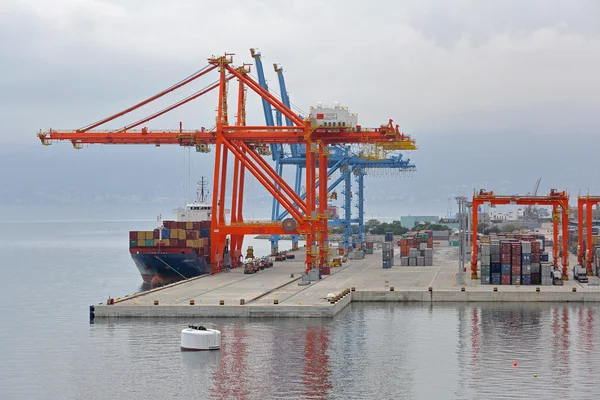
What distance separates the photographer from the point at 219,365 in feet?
134

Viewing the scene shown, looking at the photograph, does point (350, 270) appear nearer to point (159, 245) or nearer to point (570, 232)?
point (159, 245)

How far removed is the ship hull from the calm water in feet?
47.8

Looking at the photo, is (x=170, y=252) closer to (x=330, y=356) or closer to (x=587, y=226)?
(x=587, y=226)

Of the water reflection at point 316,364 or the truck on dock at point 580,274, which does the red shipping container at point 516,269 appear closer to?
the truck on dock at point 580,274

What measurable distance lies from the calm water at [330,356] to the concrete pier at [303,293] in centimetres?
120

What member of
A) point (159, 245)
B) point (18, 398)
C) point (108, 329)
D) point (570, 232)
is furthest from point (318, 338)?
point (570, 232)

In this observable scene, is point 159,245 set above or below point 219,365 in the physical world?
above

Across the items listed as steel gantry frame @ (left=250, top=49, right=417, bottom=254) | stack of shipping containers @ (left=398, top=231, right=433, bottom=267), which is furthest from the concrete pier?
steel gantry frame @ (left=250, top=49, right=417, bottom=254)

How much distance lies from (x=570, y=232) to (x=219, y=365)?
295 ft

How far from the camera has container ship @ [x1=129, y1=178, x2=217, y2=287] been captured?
76812 mm

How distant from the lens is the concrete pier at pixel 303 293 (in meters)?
54.0

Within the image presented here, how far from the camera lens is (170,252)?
252 ft

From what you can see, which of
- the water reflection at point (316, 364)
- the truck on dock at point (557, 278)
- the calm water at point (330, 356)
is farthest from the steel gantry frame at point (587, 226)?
the water reflection at point (316, 364)

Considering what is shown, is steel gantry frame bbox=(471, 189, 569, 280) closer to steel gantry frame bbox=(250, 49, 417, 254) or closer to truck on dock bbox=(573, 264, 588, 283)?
truck on dock bbox=(573, 264, 588, 283)
